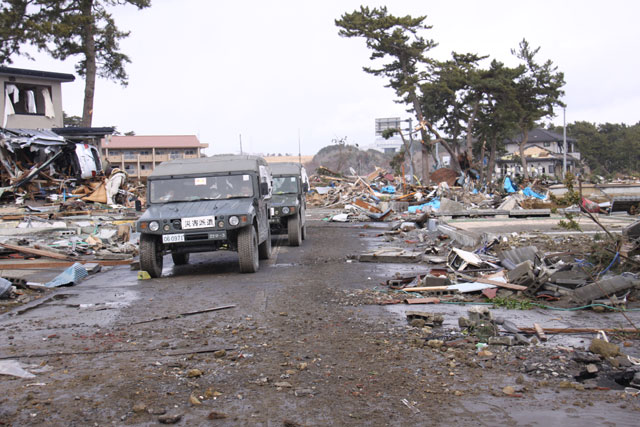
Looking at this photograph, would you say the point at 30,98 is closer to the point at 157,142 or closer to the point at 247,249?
the point at 247,249

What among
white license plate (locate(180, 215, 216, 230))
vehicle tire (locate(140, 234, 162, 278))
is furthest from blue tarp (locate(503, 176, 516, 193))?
vehicle tire (locate(140, 234, 162, 278))

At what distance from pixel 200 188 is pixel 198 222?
4.62 ft

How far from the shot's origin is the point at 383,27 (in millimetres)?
40906

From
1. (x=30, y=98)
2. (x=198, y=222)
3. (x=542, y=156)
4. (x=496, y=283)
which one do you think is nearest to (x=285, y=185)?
(x=198, y=222)

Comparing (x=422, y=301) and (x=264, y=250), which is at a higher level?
(x=264, y=250)

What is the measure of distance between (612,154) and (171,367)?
286ft

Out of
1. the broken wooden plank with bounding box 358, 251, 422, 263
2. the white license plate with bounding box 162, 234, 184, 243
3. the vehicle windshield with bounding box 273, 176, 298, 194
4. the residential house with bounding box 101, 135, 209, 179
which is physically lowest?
the broken wooden plank with bounding box 358, 251, 422, 263

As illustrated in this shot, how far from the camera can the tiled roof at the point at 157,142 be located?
7312 centimetres

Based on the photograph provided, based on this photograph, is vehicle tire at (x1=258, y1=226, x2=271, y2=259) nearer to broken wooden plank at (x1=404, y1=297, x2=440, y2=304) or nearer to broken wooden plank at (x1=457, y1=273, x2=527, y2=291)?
broken wooden plank at (x1=457, y1=273, x2=527, y2=291)

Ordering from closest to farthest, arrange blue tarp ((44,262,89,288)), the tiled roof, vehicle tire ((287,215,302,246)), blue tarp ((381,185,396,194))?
1. blue tarp ((44,262,89,288))
2. vehicle tire ((287,215,302,246))
3. blue tarp ((381,185,396,194))
4. the tiled roof

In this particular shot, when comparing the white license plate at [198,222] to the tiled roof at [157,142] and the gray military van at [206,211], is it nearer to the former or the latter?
the gray military van at [206,211]

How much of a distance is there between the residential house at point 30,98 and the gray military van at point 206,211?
21857 mm

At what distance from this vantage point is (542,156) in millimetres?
81688

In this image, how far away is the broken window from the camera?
2958 centimetres
